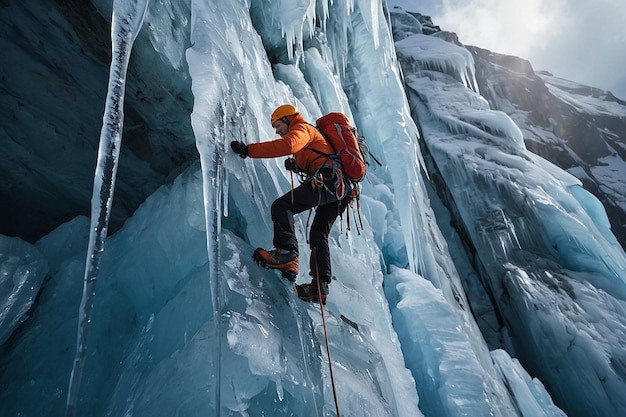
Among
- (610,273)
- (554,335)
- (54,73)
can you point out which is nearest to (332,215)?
(54,73)

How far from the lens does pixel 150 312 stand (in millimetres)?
2588

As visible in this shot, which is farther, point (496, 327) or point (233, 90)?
point (496, 327)

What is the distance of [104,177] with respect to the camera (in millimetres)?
1658

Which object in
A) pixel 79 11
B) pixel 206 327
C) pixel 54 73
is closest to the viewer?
pixel 206 327

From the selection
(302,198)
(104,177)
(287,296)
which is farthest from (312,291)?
(104,177)

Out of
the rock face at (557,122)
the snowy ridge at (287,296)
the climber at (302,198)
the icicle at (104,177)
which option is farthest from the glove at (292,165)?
the rock face at (557,122)

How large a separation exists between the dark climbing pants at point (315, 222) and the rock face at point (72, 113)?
4.27 ft

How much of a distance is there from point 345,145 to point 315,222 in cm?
62

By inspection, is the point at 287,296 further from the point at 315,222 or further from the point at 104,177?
the point at 104,177

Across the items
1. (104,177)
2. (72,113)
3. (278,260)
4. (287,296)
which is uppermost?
(72,113)

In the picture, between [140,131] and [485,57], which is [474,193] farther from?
[485,57]

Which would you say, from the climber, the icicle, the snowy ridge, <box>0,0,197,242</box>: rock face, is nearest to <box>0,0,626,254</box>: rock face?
<box>0,0,197,242</box>: rock face

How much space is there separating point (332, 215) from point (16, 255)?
2.35m

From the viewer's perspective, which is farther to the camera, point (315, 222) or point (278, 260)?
point (315, 222)
